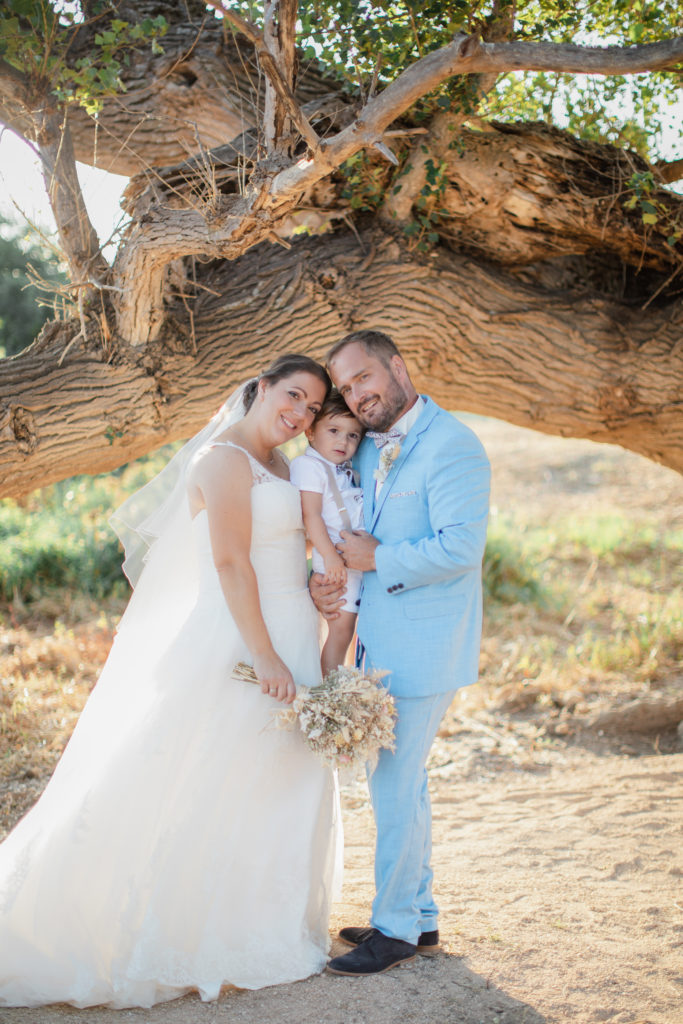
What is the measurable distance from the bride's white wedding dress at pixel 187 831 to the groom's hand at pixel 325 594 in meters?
0.06

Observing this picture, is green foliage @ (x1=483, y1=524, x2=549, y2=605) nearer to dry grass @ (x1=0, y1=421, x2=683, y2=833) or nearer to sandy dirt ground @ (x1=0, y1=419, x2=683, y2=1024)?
dry grass @ (x1=0, y1=421, x2=683, y2=833)

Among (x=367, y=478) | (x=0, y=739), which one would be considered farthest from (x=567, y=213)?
(x=0, y=739)

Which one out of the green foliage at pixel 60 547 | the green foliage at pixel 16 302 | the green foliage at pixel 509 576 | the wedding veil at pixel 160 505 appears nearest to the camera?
the wedding veil at pixel 160 505

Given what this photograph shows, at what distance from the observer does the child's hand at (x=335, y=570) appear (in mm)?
3367

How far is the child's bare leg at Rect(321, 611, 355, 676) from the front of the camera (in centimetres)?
351

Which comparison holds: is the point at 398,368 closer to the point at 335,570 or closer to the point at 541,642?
the point at 335,570

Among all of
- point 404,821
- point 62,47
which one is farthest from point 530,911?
point 62,47

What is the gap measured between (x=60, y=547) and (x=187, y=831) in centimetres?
700

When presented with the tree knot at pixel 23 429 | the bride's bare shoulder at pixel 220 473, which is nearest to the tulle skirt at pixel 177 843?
the bride's bare shoulder at pixel 220 473

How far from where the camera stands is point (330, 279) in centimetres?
484

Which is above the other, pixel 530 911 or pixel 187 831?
pixel 187 831

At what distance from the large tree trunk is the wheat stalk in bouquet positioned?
219 centimetres

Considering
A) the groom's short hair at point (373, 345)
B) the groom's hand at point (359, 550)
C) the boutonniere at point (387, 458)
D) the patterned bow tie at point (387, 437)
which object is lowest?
the groom's hand at point (359, 550)

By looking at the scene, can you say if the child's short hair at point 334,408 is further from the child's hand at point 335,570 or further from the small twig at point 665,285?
the small twig at point 665,285
